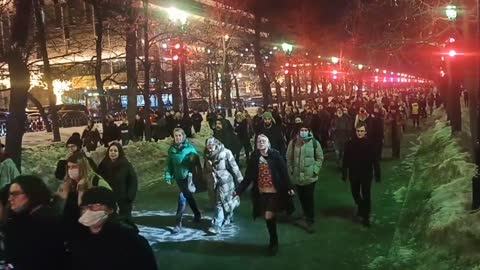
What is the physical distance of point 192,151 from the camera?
9.70 m

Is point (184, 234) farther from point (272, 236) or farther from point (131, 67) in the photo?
point (131, 67)

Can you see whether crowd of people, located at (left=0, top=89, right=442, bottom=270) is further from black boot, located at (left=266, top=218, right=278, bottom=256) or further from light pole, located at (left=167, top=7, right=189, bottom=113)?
light pole, located at (left=167, top=7, right=189, bottom=113)

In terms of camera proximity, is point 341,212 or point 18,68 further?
point 18,68

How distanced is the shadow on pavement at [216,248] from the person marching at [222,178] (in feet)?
2.33

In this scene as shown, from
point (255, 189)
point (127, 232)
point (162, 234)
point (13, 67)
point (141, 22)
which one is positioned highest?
point (141, 22)

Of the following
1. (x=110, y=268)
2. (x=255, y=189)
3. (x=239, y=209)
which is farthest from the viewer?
(x=239, y=209)

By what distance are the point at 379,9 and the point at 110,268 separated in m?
25.0

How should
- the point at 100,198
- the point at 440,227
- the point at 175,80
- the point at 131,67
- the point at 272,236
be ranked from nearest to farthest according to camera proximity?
the point at 100,198
the point at 440,227
the point at 272,236
the point at 131,67
the point at 175,80

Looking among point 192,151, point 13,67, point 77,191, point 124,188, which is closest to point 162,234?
point 192,151

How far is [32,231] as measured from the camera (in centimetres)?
400

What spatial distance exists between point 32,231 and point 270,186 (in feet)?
15.2

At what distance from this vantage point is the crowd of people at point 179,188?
356 cm

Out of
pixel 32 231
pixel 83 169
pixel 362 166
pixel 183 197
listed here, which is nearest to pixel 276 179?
pixel 362 166

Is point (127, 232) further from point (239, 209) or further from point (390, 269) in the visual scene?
point (239, 209)
